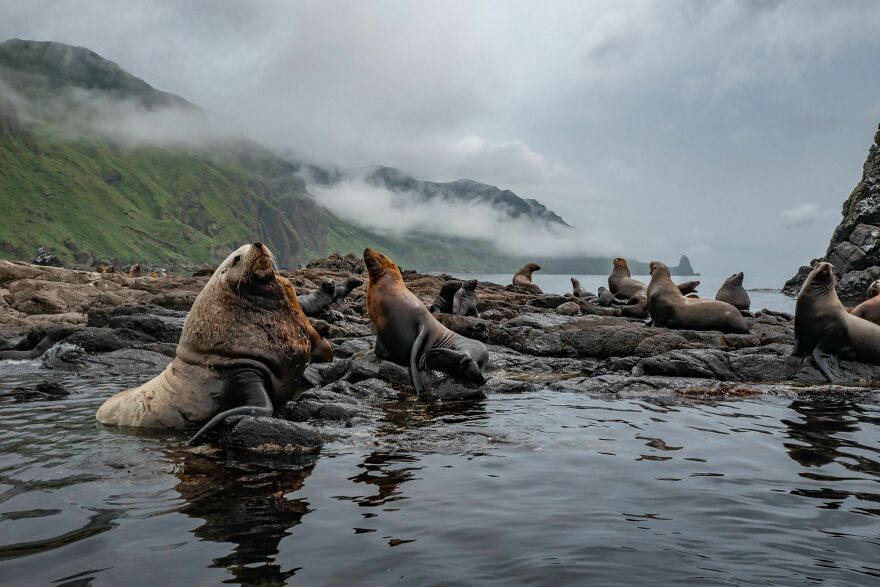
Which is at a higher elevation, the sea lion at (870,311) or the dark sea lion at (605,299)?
the dark sea lion at (605,299)

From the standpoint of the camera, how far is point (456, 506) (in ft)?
17.1

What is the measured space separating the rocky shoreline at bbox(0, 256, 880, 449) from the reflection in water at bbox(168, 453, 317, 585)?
623 millimetres

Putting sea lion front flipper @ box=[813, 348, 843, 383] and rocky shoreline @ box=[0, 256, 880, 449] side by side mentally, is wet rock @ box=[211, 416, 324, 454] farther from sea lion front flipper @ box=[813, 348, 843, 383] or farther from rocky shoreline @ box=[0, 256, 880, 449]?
sea lion front flipper @ box=[813, 348, 843, 383]

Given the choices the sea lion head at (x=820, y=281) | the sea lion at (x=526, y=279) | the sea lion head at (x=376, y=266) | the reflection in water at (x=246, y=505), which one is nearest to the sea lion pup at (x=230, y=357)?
the reflection in water at (x=246, y=505)

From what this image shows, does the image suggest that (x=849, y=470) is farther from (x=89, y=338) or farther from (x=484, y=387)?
(x=89, y=338)

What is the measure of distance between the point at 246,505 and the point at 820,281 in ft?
43.7

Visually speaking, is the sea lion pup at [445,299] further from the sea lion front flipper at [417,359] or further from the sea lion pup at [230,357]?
the sea lion pup at [230,357]

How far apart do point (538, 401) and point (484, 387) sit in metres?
1.41

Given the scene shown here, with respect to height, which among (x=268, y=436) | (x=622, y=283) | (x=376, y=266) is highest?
(x=622, y=283)

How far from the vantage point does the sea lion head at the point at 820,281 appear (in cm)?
1384

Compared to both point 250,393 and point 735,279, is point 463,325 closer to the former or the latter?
point 250,393

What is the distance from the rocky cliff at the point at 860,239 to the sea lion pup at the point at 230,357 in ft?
164

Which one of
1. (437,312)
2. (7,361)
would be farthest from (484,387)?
(7,361)

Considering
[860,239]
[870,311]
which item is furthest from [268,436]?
[860,239]
